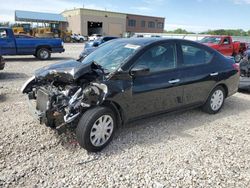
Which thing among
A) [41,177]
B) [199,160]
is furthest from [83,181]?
[199,160]

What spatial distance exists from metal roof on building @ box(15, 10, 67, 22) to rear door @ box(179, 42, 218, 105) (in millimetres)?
45708

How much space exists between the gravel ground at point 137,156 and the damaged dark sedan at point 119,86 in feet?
1.15

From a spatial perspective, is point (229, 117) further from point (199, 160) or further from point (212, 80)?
point (199, 160)

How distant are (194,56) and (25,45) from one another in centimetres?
1114

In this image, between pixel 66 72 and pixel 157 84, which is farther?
pixel 157 84

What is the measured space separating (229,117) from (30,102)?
4.00 m

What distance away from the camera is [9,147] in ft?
12.3

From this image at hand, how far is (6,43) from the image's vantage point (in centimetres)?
1298

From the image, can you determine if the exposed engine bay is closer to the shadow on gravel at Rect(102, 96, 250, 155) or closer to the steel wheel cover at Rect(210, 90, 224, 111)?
the shadow on gravel at Rect(102, 96, 250, 155)

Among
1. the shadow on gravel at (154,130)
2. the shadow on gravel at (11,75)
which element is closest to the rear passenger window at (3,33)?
the shadow on gravel at (11,75)

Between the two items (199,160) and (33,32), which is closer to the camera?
(199,160)

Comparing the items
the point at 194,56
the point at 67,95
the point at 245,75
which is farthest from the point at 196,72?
the point at 245,75

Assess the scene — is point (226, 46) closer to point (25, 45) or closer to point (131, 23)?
point (25, 45)

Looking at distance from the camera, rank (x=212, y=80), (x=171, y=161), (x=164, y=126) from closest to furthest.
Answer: (x=171, y=161) → (x=164, y=126) → (x=212, y=80)
